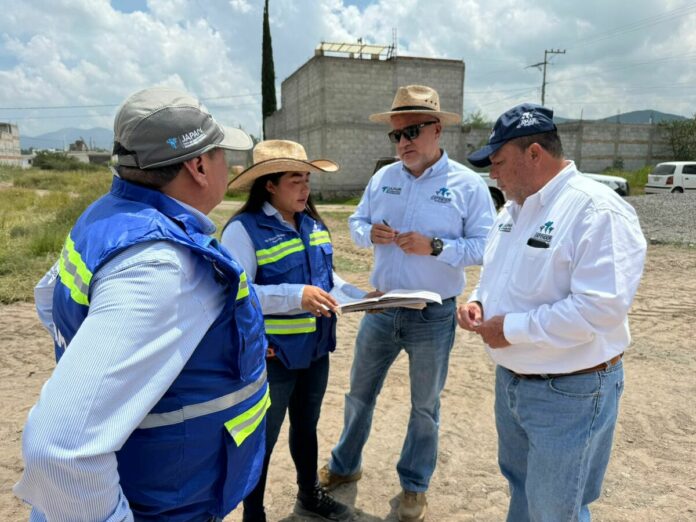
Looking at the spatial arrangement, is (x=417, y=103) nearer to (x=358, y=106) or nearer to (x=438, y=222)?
(x=438, y=222)

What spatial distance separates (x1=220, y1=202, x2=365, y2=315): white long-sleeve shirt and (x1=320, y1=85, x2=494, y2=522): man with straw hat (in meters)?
0.71

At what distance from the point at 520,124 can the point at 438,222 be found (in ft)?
3.18

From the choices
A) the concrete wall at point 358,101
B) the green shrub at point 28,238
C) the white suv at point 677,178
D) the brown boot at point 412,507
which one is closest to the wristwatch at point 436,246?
the brown boot at point 412,507

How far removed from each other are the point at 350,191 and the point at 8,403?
2133 cm

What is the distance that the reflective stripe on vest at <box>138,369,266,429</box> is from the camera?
4.02ft

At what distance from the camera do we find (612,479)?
124 inches

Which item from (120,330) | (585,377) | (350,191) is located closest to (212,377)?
(120,330)

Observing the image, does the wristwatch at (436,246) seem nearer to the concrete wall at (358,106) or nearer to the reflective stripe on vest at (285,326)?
the reflective stripe on vest at (285,326)

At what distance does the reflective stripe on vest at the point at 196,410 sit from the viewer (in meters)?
1.22

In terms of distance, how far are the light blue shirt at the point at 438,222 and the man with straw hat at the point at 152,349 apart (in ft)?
4.89

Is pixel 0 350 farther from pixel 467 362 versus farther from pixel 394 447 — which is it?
pixel 467 362

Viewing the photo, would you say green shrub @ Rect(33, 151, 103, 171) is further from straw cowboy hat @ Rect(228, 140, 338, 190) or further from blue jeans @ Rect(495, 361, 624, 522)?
blue jeans @ Rect(495, 361, 624, 522)

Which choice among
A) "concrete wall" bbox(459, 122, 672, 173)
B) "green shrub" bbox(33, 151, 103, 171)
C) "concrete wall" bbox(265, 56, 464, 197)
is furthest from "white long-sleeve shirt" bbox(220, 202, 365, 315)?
"green shrub" bbox(33, 151, 103, 171)

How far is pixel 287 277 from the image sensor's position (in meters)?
2.42
